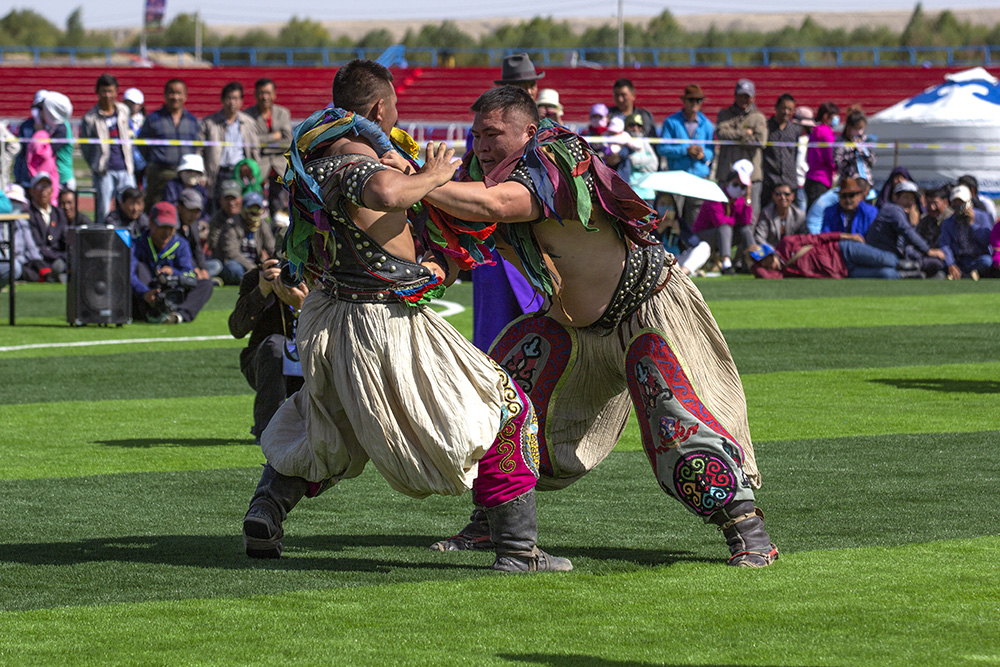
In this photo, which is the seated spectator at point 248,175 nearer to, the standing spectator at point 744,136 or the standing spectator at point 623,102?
the standing spectator at point 623,102

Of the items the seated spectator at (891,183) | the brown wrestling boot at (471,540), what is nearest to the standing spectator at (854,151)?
the seated spectator at (891,183)

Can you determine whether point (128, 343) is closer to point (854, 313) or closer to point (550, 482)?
point (854, 313)

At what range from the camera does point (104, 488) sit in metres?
7.25

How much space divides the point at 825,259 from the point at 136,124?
9286 millimetres

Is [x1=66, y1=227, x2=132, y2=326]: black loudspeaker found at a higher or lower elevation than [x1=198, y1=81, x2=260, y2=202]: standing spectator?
lower

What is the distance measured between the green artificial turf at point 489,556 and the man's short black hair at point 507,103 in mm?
1642

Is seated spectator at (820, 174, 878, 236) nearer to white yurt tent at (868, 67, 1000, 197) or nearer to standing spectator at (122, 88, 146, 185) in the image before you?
white yurt tent at (868, 67, 1000, 197)

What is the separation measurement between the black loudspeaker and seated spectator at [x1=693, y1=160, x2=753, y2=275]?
8121mm

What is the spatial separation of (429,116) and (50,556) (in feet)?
151

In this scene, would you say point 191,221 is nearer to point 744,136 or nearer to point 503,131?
point 744,136

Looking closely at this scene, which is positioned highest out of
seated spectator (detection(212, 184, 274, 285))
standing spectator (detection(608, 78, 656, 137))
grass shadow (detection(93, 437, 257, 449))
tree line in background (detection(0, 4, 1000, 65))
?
tree line in background (detection(0, 4, 1000, 65))

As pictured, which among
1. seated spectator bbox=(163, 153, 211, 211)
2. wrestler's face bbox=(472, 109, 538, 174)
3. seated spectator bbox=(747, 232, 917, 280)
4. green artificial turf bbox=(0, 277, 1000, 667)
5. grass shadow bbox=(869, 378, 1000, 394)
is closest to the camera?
green artificial turf bbox=(0, 277, 1000, 667)

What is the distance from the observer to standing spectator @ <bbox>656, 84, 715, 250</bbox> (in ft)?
68.0

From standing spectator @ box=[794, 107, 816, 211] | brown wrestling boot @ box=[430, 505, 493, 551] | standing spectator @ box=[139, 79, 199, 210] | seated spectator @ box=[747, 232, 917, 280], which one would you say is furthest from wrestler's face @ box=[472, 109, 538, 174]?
standing spectator @ box=[794, 107, 816, 211]
